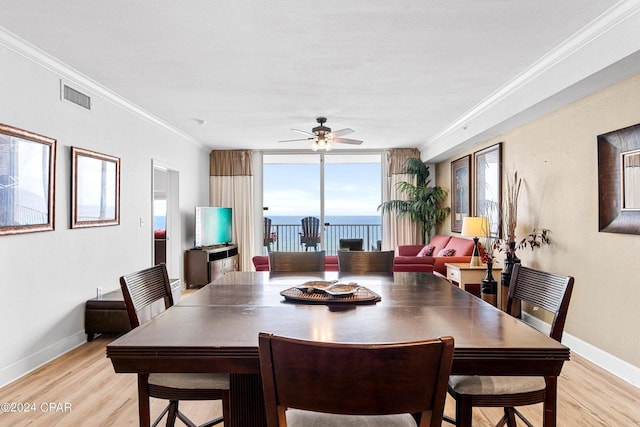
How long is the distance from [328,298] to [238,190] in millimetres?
6122

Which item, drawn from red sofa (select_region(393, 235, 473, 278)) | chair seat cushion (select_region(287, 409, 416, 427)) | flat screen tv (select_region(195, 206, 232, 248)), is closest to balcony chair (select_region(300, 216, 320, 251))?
flat screen tv (select_region(195, 206, 232, 248))

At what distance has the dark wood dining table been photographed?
128cm

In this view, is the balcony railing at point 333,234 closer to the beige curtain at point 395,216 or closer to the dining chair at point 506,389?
the beige curtain at point 395,216

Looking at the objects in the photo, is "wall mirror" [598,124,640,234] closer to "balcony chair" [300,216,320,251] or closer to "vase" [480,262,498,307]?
"vase" [480,262,498,307]

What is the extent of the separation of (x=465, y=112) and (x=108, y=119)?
4.04 metres

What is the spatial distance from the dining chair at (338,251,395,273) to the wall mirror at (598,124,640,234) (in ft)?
5.48

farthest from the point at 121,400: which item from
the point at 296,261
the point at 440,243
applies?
the point at 440,243

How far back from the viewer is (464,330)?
147 cm

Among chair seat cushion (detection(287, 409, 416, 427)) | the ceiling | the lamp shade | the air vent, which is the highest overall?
the ceiling

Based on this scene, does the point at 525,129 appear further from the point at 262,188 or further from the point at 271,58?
the point at 262,188

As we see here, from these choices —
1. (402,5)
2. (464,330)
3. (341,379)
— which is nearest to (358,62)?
(402,5)

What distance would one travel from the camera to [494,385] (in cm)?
164

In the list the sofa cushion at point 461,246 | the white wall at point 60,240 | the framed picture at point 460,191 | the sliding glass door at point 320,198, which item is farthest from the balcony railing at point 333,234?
the white wall at point 60,240

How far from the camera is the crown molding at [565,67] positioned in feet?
8.11
